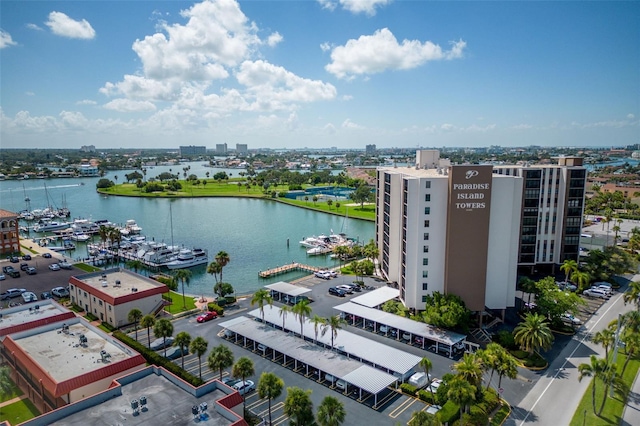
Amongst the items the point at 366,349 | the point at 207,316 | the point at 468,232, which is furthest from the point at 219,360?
the point at 468,232

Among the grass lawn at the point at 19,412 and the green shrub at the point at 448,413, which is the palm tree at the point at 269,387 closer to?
the green shrub at the point at 448,413

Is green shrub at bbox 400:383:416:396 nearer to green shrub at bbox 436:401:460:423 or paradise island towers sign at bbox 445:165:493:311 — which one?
green shrub at bbox 436:401:460:423

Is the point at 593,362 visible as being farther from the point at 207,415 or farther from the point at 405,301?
the point at 207,415

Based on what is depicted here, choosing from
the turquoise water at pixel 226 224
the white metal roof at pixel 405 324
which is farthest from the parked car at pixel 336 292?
the turquoise water at pixel 226 224

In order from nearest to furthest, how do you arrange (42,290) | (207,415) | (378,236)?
(207,415), (42,290), (378,236)

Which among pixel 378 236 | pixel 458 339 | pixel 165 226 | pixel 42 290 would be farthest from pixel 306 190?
pixel 458 339

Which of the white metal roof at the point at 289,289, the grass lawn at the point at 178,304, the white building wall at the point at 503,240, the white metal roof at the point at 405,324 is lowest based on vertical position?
the grass lawn at the point at 178,304
